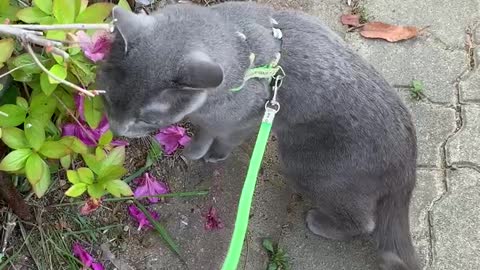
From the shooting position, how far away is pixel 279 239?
2.56 m

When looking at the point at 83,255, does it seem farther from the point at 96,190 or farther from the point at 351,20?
the point at 351,20

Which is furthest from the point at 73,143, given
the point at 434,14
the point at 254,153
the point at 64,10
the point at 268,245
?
the point at 434,14

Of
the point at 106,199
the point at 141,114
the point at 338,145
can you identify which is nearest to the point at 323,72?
the point at 338,145

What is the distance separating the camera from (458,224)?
2.59m

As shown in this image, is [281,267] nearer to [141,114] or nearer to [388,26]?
[141,114]

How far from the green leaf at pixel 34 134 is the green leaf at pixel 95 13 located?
0.95 ft

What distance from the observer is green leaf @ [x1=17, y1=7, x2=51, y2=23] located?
1772 mm

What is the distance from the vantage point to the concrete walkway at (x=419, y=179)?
8.25 ft

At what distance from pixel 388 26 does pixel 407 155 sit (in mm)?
854

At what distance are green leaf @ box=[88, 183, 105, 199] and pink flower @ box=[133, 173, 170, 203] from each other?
15.9 inches

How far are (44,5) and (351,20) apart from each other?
5.20 feet

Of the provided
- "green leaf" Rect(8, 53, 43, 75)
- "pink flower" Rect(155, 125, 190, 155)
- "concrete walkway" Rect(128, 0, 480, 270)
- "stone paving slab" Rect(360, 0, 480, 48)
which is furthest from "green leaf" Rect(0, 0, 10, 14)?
"stone paving slab" Rect(360, 0, 480, 48)

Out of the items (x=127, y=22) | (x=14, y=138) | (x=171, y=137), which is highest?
(x=127, y=22)

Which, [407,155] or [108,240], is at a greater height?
[407,155]
